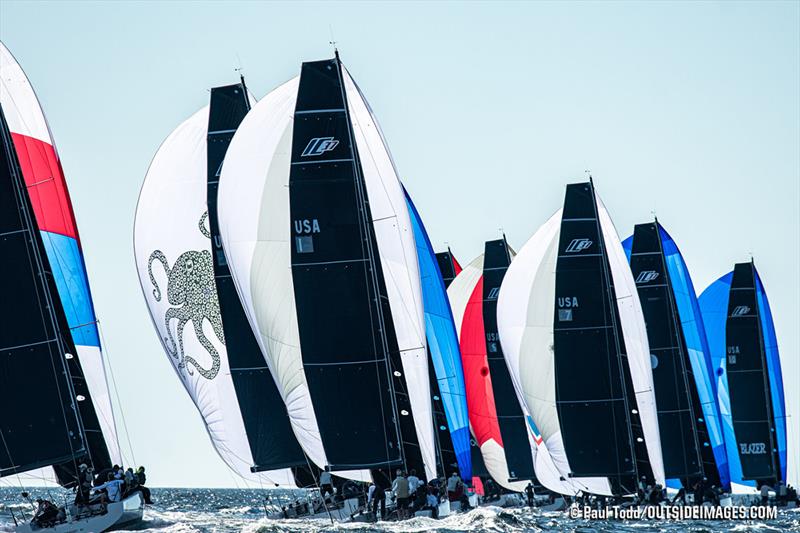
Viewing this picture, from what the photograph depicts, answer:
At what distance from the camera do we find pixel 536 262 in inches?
1268

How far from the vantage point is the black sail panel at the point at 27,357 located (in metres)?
22.1

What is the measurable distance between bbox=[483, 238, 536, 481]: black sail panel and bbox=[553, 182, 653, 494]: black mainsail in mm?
5062

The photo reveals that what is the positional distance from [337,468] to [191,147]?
8.60 meters

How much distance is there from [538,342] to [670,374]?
16.5 ft

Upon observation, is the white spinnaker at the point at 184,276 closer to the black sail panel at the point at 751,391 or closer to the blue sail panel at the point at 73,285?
the blue sail panel at the point at 73,285

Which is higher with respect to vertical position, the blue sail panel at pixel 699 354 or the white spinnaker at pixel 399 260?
the white spinnaker at pixel 399 260

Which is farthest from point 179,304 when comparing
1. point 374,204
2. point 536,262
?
point 536,262

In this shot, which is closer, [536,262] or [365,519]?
[365,519]

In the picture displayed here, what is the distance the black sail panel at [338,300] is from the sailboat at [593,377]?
7.31 m

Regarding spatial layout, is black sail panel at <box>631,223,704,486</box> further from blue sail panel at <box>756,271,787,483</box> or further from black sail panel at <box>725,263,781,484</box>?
blue sail panel at <box>756,271,787,483</box>

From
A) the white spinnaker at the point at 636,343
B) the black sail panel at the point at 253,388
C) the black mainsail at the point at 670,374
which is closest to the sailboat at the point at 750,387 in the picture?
the black mainsail at the point at 670,374

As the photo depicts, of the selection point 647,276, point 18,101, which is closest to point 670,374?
point 647,276

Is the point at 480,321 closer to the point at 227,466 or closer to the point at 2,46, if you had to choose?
the point at 227,466

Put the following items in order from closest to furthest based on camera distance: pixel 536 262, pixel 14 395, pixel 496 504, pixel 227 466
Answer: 1. pixel 14 395
2. pixel 227 466
3. pixel 536 262
4. pixel 496 504
